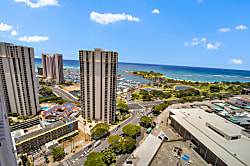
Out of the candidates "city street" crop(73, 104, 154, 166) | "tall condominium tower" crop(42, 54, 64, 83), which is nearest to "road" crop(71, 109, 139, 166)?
"city street" crop(73, 104, 154, 166)

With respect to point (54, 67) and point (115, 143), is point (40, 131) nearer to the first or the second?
point (115, 143)

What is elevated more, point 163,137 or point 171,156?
point 171,156

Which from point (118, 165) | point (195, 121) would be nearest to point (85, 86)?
point (118, 165)

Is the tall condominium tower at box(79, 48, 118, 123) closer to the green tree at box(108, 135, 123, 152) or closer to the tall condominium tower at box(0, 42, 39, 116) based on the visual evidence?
the green tree at box(108, 135, 123, 152)

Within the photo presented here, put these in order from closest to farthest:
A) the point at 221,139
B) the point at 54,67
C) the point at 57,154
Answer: the point at 221,139, the point at 57,154, the point at 54,67

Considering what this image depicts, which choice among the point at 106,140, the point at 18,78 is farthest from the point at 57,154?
the point at 18,78

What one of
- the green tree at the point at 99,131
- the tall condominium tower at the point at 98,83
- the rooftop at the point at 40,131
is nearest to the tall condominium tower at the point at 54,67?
the tall condominium tower at the point at 98,83

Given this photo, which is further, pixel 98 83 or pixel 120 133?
pixel 98 83
